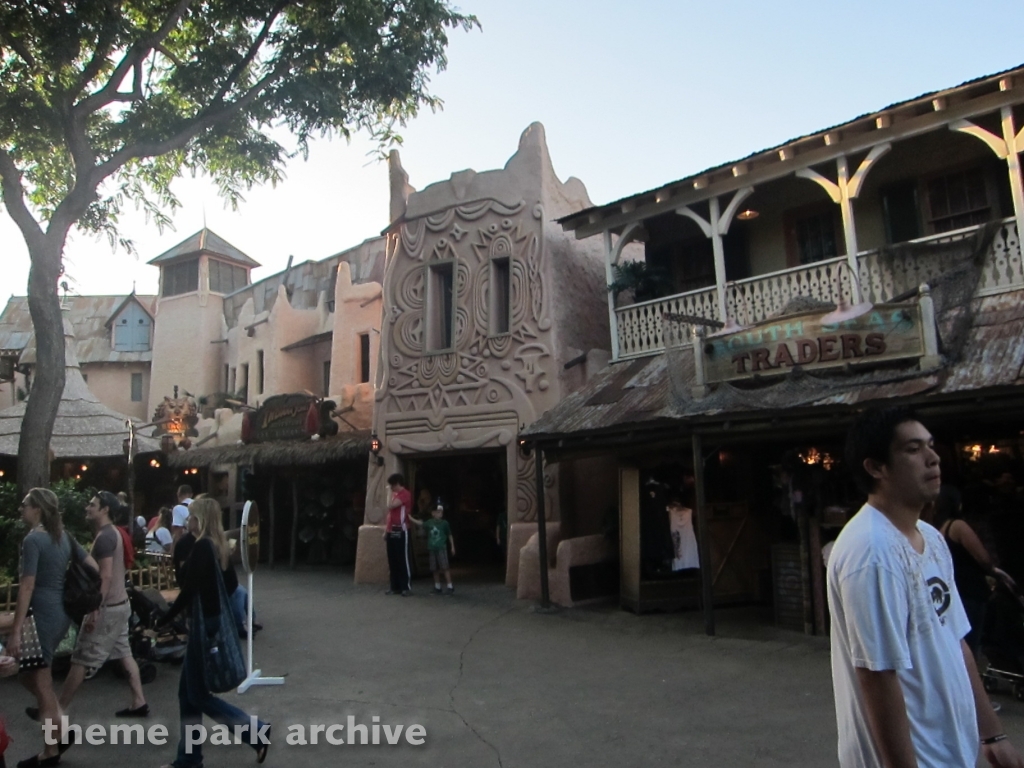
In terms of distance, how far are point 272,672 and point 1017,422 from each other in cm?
951

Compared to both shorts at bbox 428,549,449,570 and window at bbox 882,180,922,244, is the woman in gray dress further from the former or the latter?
window at bbox 882,180,922,244

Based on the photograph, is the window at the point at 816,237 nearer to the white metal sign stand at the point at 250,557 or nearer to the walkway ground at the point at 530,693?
the walkway ground at the point at 530,693

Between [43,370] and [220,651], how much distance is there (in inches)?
333

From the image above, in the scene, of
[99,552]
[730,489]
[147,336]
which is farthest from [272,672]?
[147,336]

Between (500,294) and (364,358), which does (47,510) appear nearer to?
(500,294)

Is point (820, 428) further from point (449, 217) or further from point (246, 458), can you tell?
point (246, 458)

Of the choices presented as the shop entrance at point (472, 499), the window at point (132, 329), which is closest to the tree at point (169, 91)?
the shop entrance at point (472, 499)

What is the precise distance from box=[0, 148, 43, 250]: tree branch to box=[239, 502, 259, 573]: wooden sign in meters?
7.25

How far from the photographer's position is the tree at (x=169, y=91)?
1314 centimetres

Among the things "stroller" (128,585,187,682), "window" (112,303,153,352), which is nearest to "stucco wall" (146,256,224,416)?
"window" (112,303,153,352)

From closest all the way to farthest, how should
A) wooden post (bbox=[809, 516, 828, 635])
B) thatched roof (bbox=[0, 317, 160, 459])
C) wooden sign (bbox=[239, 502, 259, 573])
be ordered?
wooden sign (bbox=[239, 502, 259, 573]) < wooden post (bbox=[809, 516, 828, 635]) < thatched roof (bbox=[0, 317, 160, 459])

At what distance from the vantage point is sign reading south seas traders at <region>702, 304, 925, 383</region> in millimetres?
9516

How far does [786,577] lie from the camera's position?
1001 cm

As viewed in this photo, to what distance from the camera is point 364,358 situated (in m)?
23.4
